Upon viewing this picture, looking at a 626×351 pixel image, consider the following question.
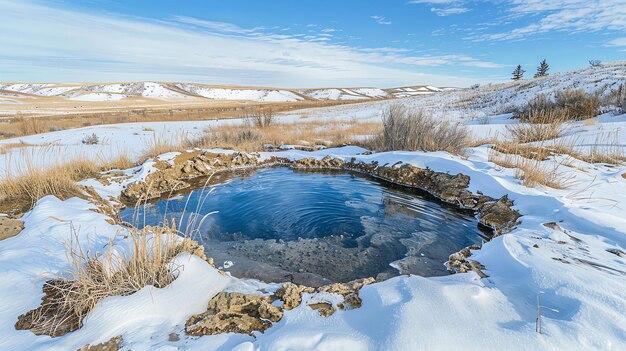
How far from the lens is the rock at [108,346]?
6.03 ft

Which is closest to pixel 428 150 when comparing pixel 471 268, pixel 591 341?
pixel 471 268

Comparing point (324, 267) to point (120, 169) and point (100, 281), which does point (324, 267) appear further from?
point (120, 169)

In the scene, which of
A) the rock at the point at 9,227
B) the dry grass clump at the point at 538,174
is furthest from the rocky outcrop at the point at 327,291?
the dry grass clump at the point at 538,174

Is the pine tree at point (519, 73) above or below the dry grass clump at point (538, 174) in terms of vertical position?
above

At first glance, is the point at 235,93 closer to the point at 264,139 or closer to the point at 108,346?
the point at 264,139

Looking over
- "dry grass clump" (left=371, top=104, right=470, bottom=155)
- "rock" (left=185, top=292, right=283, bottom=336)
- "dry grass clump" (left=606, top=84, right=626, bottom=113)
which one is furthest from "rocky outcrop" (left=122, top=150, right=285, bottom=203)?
"dry grass clump" (left=606, top=84, right=626, bottom=113)

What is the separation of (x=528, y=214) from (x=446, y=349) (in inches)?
140

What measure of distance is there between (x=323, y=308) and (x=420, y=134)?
23.8 feet

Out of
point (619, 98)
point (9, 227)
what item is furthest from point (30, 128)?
point (619, 98)

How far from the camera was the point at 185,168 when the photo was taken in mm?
7707

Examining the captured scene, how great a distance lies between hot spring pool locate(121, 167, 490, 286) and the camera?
3.62 meters

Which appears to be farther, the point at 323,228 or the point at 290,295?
the point at 323,228

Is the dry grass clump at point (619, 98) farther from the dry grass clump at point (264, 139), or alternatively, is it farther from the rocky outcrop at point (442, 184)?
the rocky outcrop at point (442, 184)

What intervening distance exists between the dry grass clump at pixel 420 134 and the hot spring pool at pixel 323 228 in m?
2.25
